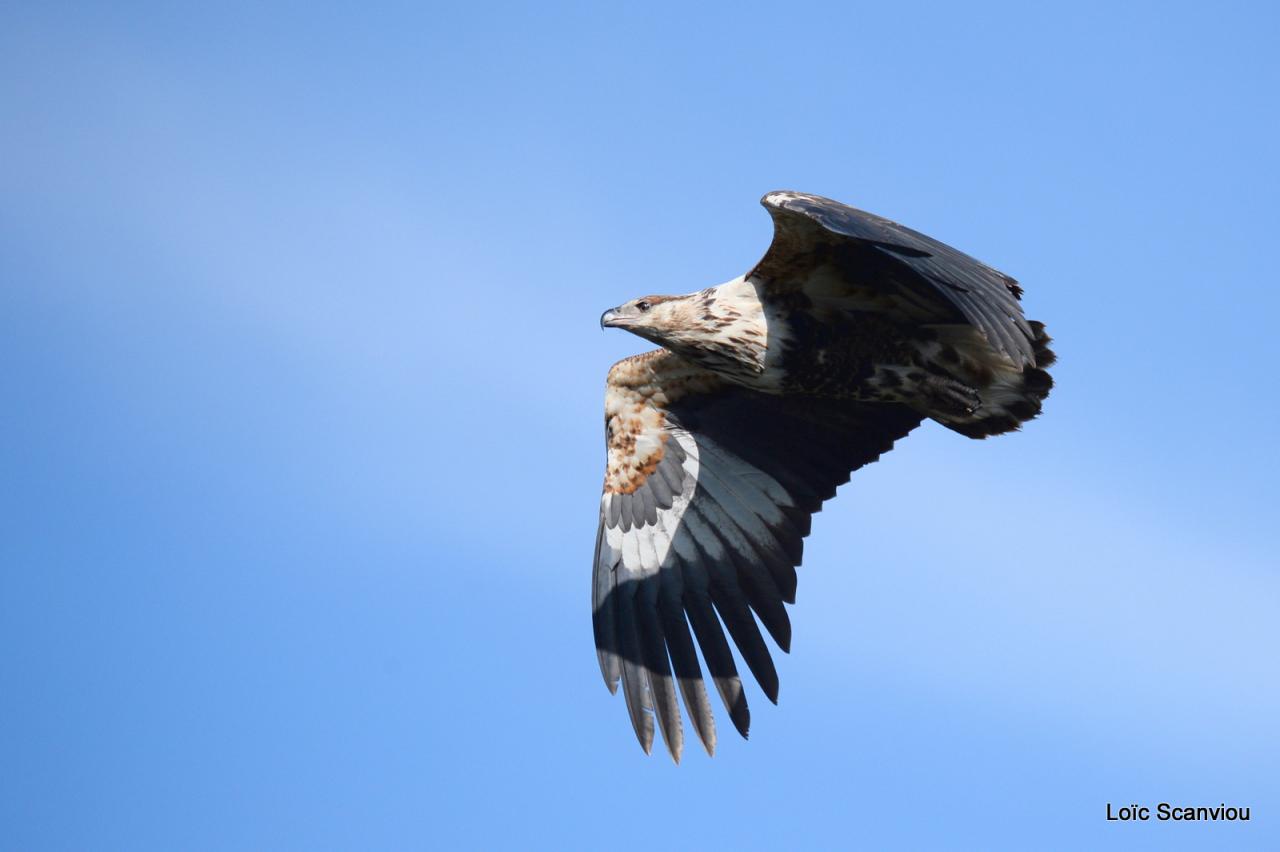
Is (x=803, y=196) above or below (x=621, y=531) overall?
above

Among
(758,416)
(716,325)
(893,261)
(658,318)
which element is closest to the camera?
(893,261)

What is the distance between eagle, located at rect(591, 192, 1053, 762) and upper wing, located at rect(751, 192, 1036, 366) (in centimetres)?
2

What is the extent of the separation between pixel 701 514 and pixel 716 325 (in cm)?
176

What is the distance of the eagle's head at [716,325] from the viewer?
8.80 metres

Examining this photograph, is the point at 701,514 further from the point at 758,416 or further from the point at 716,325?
the point at 716,325

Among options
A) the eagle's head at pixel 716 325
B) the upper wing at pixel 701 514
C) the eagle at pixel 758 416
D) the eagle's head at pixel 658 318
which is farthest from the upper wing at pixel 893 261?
the upper wing at pixel 701 514

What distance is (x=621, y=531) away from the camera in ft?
33.0

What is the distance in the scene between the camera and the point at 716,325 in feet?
28.9

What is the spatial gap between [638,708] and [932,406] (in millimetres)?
2662

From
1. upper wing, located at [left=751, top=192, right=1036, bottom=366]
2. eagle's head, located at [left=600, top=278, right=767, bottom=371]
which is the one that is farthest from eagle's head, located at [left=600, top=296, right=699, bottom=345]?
upper wing, located at [left=751, top=192, right=1036, bottom=366]

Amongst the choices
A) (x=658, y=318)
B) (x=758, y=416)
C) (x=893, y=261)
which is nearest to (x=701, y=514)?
(x=758, y=416)

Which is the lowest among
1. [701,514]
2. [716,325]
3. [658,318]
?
[701,514]

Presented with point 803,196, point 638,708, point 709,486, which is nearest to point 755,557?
point 709,486

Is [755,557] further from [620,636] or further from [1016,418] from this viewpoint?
[1016,418]
